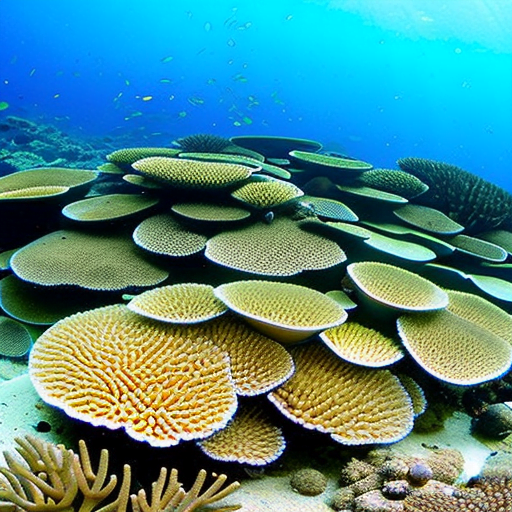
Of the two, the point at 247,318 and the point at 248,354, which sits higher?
the point at 247,318

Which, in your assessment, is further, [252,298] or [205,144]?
[205,144]

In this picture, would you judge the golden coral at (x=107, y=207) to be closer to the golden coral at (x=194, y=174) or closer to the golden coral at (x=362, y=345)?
the golden coral at (x=194, y=174)

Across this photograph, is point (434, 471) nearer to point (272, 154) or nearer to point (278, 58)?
point (272, 154)

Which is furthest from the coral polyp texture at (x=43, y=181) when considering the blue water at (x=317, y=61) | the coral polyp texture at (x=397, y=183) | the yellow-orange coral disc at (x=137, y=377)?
the blue water at (x=317, y=61)

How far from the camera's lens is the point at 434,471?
2166mm

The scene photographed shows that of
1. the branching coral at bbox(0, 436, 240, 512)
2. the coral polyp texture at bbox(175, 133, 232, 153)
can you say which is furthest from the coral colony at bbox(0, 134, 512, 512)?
the coral polyp texture at bbox(175, 133, 232, 153)

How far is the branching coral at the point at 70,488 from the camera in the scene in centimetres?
150

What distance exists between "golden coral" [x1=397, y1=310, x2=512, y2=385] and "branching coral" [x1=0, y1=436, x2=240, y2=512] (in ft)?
5.10

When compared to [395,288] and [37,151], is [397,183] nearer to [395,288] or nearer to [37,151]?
[395,288]

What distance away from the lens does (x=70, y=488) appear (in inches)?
60.3

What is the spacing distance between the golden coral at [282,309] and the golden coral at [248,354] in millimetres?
87

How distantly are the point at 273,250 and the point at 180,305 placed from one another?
1.07m

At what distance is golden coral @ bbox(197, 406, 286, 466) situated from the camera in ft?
6.82

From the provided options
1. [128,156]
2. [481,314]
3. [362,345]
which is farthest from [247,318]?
[128,156]
